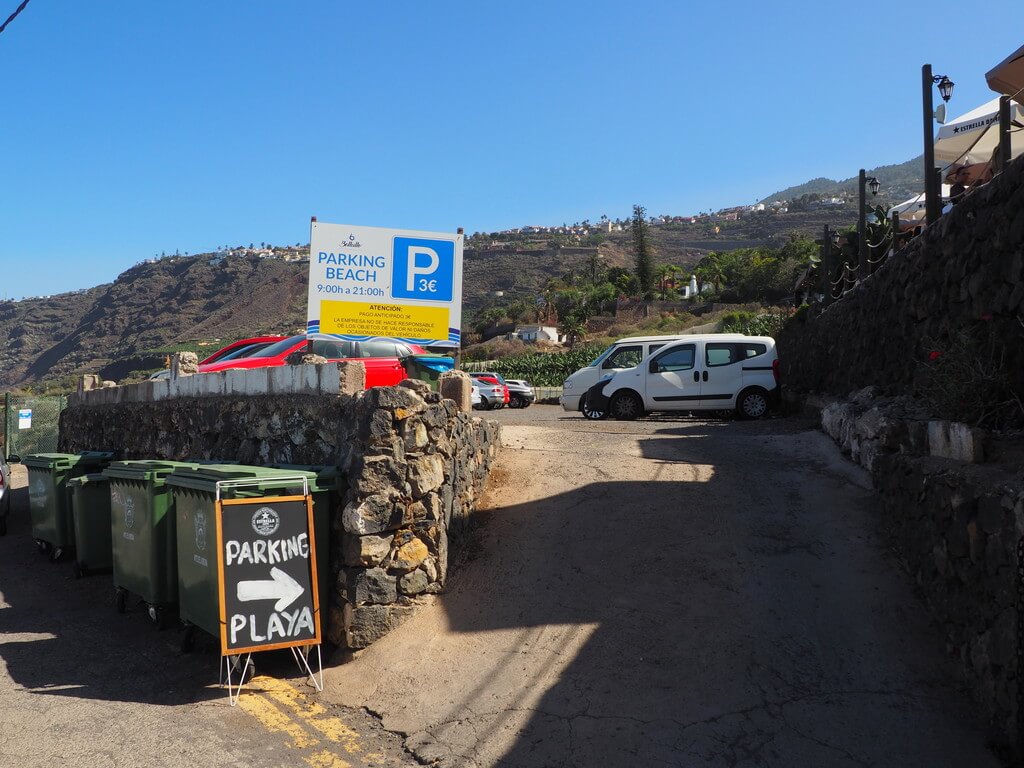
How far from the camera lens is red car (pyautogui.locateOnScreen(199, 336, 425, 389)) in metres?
11.0

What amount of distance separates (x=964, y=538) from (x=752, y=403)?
36.4ft

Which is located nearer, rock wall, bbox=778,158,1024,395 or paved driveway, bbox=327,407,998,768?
paved driveway, bbox=327,407,998,768

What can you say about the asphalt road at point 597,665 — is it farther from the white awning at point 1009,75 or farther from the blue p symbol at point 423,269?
the white awning at point 1009,75

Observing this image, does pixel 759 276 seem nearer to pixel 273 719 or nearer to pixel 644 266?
pixel 644 266

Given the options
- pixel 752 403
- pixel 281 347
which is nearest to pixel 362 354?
pixel 281 347

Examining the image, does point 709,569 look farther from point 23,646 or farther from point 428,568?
point 23,646

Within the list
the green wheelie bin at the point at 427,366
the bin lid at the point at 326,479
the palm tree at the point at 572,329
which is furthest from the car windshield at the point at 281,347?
the palm tree at the point at 572,329

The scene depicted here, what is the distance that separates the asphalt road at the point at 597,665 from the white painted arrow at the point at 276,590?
25.6 inches

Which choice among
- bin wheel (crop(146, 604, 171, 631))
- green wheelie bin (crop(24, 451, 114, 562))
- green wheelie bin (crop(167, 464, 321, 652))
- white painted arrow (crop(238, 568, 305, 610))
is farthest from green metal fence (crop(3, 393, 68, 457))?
white painted arrow (crop(238, 568, 305, 610))

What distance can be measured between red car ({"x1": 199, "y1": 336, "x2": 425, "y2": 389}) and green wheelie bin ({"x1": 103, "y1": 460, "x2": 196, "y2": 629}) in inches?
96.9

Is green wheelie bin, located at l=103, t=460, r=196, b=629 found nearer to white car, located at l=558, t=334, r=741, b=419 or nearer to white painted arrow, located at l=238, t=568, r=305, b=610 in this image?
white painted arrow, located at l=238, t=568, r=305, b=610

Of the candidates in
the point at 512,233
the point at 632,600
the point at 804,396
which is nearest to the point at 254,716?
the point at 632,600

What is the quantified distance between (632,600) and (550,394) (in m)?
31.5

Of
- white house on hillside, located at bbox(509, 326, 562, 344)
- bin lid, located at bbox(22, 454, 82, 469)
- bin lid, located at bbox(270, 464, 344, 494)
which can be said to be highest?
white house on hillside, located at bbox(509, 326, 562, 344)
